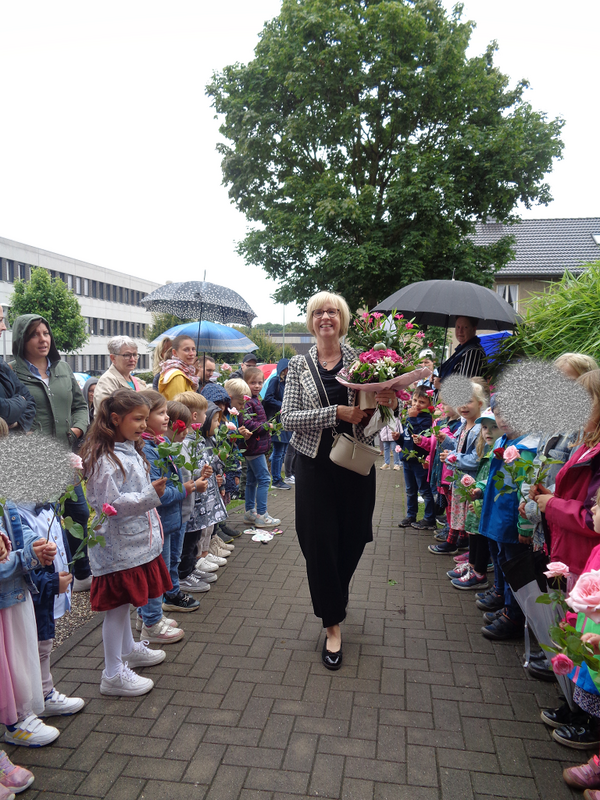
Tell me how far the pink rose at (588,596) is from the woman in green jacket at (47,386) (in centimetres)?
364

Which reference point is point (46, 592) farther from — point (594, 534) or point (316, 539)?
point (594, 534)

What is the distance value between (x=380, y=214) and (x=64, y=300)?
94.8 feet

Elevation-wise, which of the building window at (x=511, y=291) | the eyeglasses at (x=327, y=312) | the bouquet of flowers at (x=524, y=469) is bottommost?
the bouquet of flowers at (x=524, y=469)

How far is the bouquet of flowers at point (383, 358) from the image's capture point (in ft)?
9.77

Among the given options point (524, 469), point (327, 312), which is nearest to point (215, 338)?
point (327, 312)

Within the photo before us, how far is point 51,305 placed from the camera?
3731 cm

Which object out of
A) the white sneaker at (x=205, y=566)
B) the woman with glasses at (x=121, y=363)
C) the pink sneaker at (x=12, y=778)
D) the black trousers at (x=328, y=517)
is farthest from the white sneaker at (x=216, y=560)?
the pink sneaker at (x=12, y=778)

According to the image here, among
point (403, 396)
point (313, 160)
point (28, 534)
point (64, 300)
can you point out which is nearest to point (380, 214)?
point (313, 160)

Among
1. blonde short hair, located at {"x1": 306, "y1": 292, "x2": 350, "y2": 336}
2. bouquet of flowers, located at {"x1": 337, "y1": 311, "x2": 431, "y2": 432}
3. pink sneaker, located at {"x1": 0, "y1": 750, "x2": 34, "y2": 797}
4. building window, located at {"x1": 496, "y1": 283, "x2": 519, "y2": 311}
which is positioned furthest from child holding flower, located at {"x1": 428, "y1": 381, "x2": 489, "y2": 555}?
building window, located at {"x1": 496, "y1": 283, "x2": 519, "y2": 311}

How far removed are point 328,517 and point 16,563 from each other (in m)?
1.73

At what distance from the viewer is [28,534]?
253 cm

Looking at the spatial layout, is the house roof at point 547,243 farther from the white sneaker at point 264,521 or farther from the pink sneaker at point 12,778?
the pink sneaker at point 12,778

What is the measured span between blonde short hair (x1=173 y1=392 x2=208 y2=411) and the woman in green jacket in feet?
3.62

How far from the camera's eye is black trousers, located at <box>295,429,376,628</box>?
132 inches
